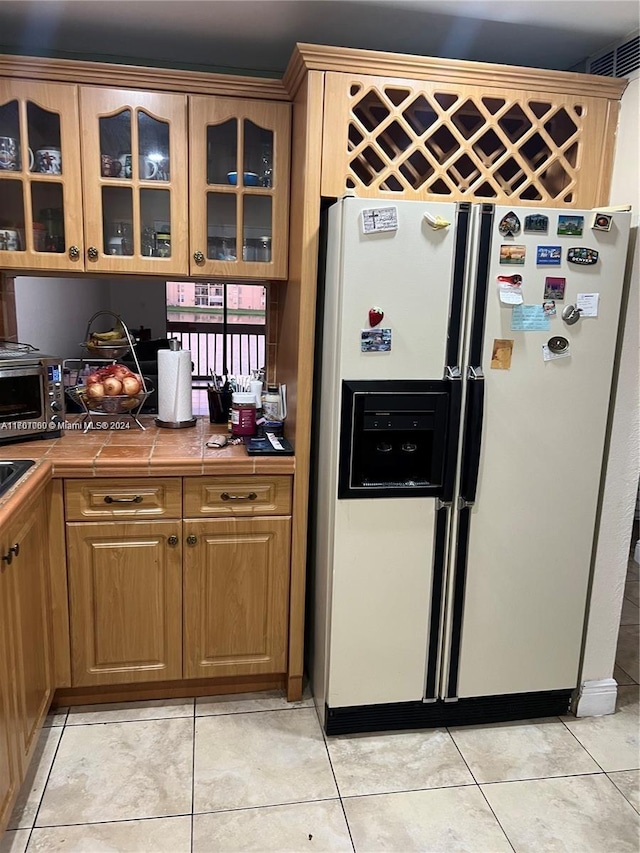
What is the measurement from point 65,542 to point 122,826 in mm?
874

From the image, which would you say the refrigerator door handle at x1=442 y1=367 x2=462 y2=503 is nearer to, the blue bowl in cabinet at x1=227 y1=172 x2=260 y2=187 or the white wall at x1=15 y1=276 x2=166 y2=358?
the blue bowl in cabinet at x1=227 y1=172 x2=260 y2=187

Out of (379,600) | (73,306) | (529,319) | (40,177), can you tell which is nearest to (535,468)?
(529,319)

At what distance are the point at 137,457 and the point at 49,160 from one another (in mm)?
1095

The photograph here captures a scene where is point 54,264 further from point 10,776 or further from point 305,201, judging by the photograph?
point 10,776

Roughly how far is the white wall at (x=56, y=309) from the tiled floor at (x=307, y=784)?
1646 millimetres

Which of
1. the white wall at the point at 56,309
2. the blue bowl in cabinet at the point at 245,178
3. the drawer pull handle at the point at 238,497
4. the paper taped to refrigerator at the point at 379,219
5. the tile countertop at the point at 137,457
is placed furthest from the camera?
the white wall at the point at 56,309

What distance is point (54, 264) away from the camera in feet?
7.65

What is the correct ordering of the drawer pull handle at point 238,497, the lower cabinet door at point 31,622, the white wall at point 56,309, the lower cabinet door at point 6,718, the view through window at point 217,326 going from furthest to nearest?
1. the view through window at point 217,326
2. the white wall at point 56,309
3. the drawer pull handle at point 238,497
4. the lower cabinet door at point 31,622
5. the lower cabinet door at point 6,718

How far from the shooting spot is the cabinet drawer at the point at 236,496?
224 centimetres

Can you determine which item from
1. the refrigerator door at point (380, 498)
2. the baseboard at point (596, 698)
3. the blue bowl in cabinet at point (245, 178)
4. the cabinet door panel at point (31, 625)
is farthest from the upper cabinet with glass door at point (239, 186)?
the baseboard at point (596, 698)

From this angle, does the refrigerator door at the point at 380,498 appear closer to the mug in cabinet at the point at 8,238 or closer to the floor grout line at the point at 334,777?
the floor grout line at the point at 334,777

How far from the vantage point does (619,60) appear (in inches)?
88.4

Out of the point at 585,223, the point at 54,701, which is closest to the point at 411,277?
the point at 585,223

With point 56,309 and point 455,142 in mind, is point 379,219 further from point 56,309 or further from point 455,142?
point 56,309
